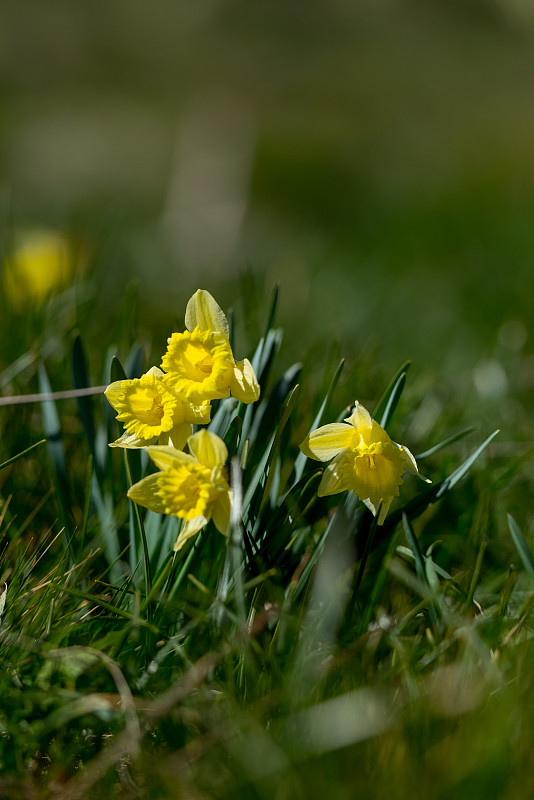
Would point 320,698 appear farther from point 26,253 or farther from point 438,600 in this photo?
point 26,253

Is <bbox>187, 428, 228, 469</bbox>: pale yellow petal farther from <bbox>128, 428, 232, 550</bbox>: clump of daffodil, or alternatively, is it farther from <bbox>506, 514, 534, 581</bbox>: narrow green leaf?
<bbox>506, 514, 534, 581</bbox>: narrow green leaf

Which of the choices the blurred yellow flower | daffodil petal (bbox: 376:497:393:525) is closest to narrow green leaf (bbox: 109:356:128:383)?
daffodil petal (bbox: 376:497:393:525)

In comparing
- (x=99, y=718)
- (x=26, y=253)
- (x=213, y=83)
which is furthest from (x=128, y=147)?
(x=99, y=718)

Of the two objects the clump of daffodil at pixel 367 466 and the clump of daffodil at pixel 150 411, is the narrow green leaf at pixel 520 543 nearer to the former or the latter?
the clump of daffodil at pixel 367 466

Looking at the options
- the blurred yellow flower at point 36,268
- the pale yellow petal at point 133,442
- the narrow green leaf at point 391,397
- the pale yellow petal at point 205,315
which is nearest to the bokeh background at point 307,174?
the blurred yellow flower at point 36,268

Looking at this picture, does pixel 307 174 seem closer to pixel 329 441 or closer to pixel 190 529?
pixel 329 441

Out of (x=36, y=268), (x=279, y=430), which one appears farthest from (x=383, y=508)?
(x=36, y=268)
